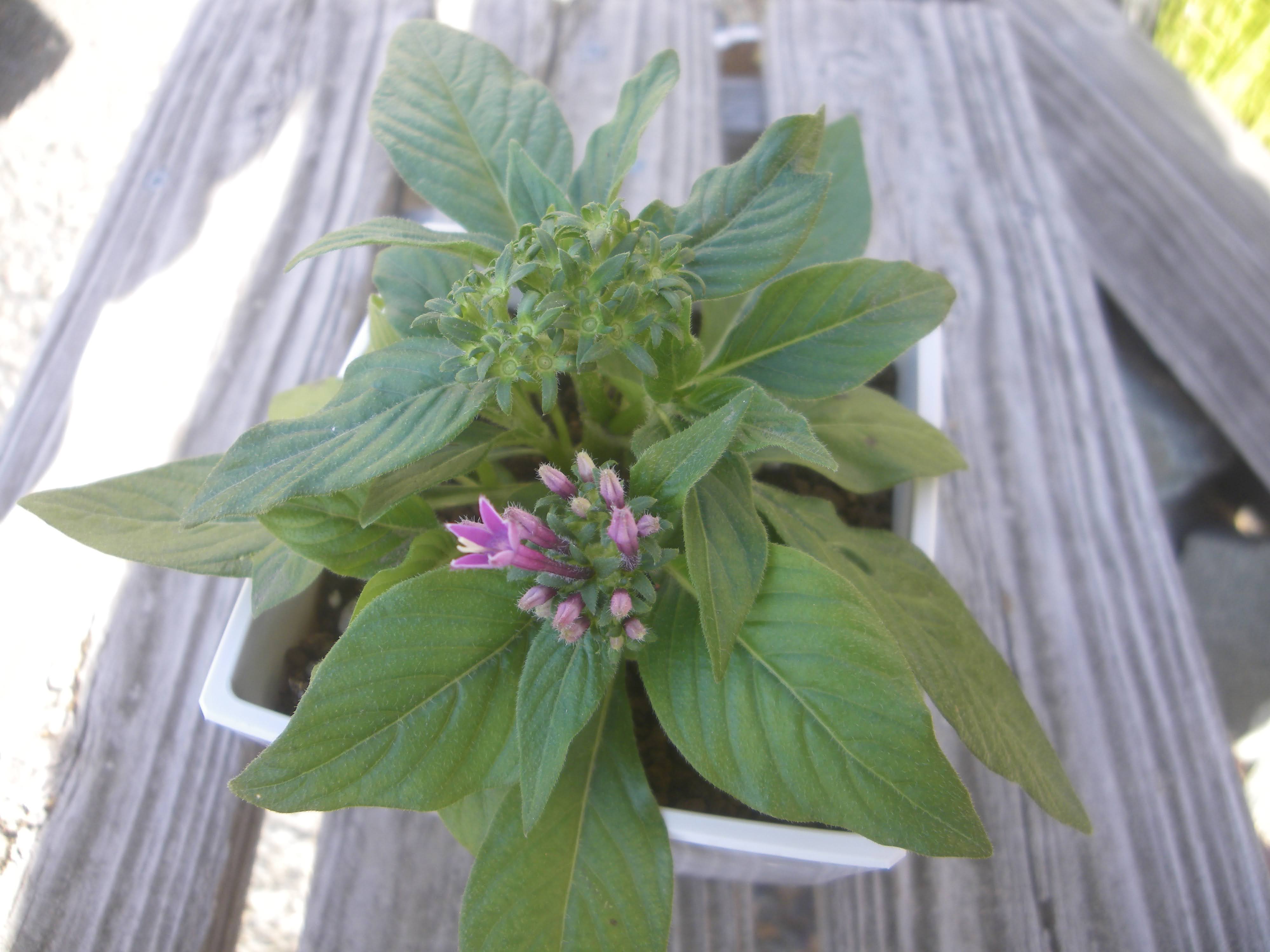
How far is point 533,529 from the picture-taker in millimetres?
437

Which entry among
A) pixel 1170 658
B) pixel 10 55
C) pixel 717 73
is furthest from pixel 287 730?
pixel 10 55

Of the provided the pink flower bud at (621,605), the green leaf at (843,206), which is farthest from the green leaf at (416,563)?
the green leaf at (843,206)

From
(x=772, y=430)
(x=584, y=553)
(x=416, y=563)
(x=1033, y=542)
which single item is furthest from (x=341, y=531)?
(x=1033, y=542)

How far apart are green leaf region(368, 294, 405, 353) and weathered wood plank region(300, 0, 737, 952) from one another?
366 millimetres

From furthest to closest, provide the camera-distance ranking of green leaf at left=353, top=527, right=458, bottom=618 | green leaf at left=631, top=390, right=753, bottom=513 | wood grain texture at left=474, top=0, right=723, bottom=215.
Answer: wood grain texture at left=474, top=0, right=723, bottom=215 < green leaf at left=353, top=527, right=458, bottom=618 < green leaf at left=631, top=390, right=753, bottom=513

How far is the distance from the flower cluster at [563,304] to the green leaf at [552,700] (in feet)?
0.44

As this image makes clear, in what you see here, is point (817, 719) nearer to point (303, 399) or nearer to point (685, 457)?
point (685, 457)

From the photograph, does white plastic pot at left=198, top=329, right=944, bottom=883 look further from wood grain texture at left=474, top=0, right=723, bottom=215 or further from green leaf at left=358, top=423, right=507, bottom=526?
wood grain texture at left=474, top=0, right=723, bottom=215

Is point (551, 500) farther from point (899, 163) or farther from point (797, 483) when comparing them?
point (899, 163)

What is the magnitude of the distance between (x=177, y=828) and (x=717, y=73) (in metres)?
0.95

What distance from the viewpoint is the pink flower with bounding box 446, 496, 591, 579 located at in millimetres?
426

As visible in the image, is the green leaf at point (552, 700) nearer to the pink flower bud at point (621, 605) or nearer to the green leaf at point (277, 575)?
the pink flower bud at point (621, 605)

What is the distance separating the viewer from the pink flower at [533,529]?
0.43 meters

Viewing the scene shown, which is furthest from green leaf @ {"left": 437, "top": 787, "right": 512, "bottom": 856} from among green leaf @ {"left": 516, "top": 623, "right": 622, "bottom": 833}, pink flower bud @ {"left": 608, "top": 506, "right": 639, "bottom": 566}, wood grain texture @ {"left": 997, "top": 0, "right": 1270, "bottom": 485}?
wood grain texture @ {"left": 997, "top": 0, "right": 1270, "bottom": 485}
